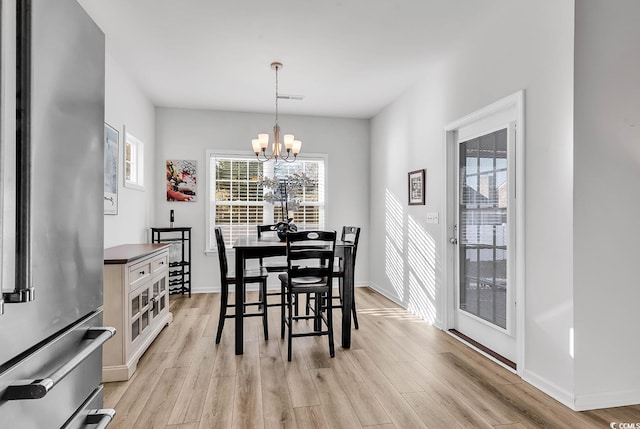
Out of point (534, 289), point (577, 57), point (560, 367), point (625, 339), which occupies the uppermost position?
point (577, 57)

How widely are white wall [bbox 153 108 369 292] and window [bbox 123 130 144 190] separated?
0.59 meters

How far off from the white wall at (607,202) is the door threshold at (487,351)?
22.8 inches

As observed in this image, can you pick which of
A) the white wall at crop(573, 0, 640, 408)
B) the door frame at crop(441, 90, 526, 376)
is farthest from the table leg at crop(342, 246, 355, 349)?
the white wall at crop(573, 0, 640, 408)

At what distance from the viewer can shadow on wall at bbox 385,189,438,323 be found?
13.0ft

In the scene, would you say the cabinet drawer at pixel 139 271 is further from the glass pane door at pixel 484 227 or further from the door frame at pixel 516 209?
the glass pane door at pixel 484 227

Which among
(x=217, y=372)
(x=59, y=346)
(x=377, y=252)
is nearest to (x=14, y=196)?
(x=59, y=346)

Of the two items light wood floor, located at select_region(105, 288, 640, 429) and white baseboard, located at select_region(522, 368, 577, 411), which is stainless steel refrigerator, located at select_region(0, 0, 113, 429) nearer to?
light wood floor, located at select_region(105, 288, 640, 429)

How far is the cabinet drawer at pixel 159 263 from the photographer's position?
129 inches

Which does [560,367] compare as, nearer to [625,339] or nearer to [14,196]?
[625,339]

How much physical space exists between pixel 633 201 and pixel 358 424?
6.95 ft

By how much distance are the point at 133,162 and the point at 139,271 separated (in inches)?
85.2

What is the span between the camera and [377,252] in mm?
5594

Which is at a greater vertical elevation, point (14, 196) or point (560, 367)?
point (14, 196)

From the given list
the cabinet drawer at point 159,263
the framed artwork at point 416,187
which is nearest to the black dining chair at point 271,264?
the cabinet drawer at point 159,263
